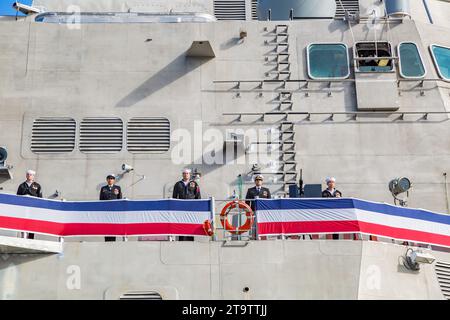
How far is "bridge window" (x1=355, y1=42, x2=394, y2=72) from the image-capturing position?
1554 cm

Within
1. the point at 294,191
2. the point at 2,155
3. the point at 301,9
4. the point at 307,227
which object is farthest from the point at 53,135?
the point at 301,9

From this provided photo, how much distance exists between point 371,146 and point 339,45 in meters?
2.43

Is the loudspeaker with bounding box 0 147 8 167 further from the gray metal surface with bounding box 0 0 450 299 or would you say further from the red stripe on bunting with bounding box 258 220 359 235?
the red stripe on bunting with bounding box 258 220 359 235

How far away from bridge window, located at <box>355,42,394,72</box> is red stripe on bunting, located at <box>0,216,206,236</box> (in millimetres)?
5950

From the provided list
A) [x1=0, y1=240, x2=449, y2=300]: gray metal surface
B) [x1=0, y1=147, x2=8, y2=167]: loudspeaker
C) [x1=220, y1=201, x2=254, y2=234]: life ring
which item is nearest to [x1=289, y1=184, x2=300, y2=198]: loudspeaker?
[x1=220, y1=201, x2=254, y2=234]: life ring

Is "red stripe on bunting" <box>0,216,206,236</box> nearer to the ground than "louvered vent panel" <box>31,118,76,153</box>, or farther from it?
nearer to the ground

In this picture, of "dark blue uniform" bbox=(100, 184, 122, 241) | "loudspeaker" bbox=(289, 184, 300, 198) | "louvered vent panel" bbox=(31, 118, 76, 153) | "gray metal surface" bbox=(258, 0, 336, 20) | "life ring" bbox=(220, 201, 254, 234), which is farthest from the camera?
"gray metal surface" bbox=(258, 0, 336, 20)

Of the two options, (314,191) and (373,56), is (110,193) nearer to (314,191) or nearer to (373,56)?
(314,191)

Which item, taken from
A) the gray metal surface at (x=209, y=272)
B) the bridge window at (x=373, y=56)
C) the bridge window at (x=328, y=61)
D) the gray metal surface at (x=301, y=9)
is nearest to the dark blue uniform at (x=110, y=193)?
the gray metal surface at (x=209, y=272)

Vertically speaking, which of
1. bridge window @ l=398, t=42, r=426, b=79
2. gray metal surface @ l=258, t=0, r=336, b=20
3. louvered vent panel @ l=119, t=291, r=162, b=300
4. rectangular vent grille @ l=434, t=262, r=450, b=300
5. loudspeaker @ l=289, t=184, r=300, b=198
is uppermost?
gray metal surface @ l=258, t=0, r=336, b=20

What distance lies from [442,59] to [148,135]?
6.59 m

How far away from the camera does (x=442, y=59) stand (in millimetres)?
16078
